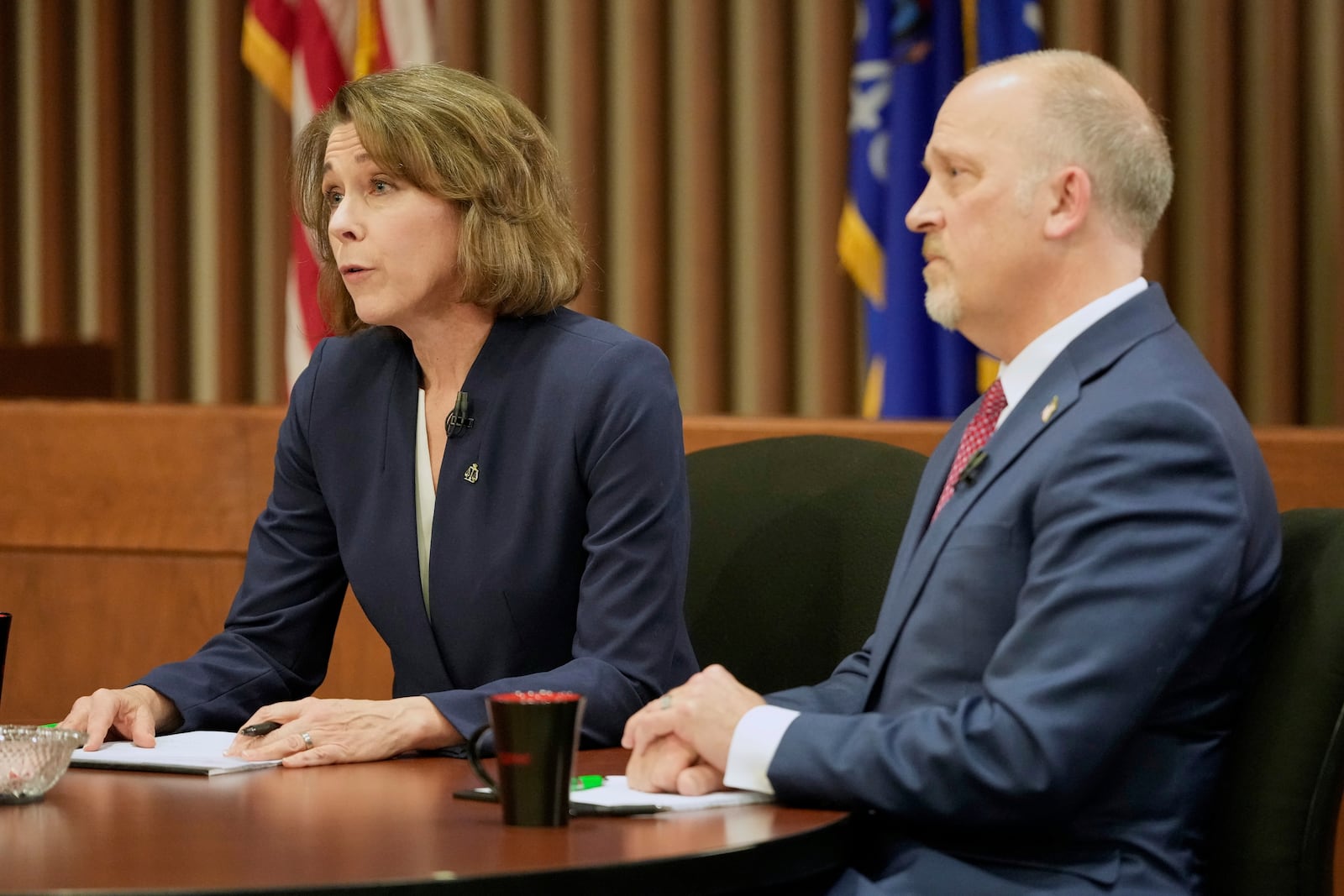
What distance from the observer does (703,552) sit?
233cm

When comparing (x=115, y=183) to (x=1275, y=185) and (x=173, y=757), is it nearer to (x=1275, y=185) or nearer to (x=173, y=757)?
(x=1275, y=185)

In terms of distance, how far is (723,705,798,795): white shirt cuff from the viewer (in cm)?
148

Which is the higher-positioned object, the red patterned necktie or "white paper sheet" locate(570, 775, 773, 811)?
the red patterned necktie

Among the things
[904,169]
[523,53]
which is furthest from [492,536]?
[523,53]

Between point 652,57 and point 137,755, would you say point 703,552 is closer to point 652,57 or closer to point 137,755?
point 137,755

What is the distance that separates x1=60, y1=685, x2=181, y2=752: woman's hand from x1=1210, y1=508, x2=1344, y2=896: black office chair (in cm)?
112

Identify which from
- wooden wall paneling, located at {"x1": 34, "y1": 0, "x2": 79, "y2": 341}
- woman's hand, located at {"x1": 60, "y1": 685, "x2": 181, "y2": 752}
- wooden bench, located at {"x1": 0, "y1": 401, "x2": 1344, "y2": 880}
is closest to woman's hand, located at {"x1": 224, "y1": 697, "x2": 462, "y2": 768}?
woman's hand, located at {"x1": 60, "y1": 685, "x2": 181, "y2": 752}

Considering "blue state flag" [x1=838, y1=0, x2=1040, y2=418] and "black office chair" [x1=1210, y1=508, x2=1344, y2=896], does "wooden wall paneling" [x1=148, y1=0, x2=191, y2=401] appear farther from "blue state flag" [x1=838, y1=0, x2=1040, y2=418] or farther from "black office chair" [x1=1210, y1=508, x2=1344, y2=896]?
"black office chair" [x1=1210, y1=508, x2=1344, y2=896]

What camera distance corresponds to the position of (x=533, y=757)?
1332mm

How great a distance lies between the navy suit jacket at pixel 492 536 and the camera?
1.93m

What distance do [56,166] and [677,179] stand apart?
6.39ft

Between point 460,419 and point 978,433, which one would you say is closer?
point 978,433

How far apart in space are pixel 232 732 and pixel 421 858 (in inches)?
32.1

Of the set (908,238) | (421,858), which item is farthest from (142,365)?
(421,858)
